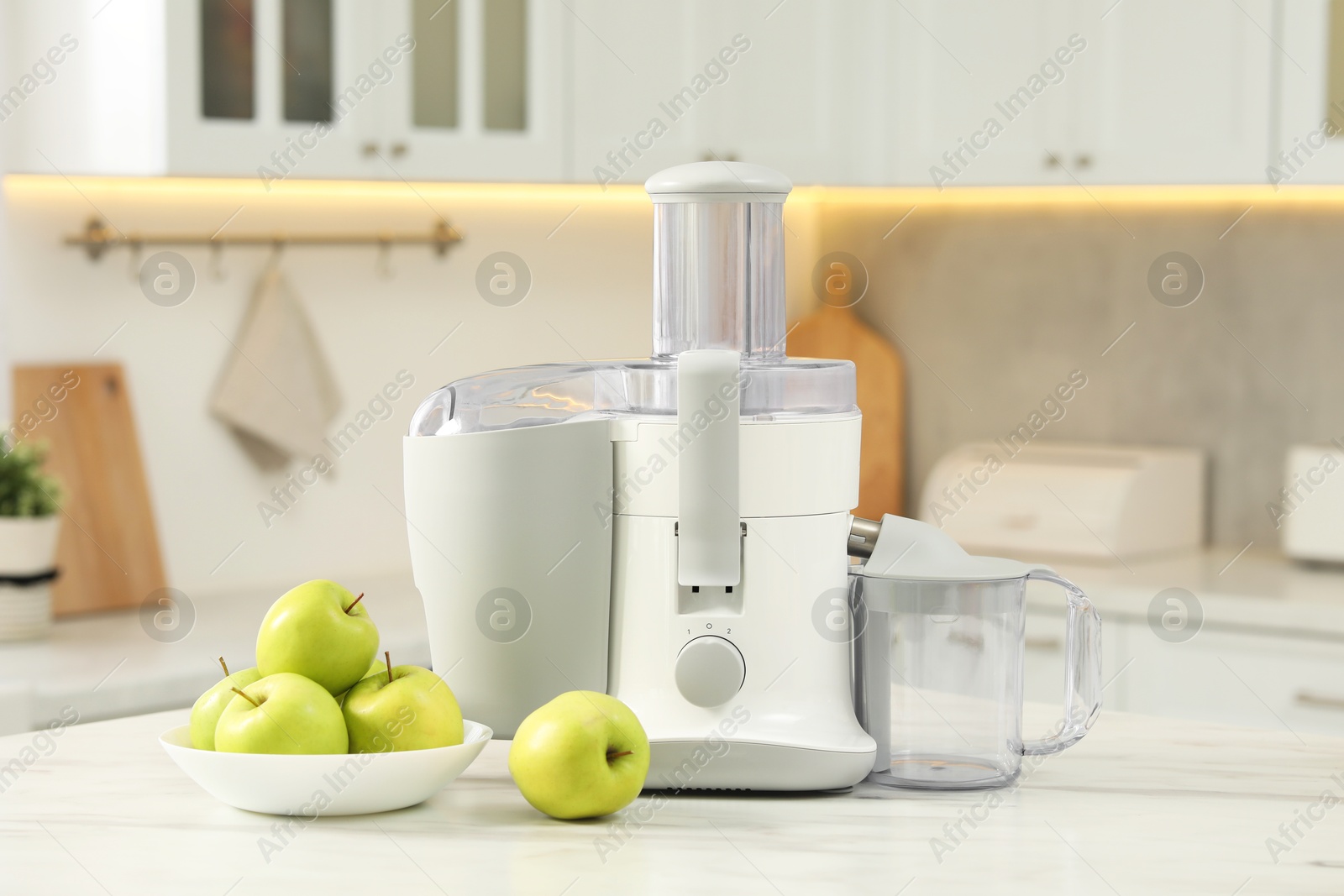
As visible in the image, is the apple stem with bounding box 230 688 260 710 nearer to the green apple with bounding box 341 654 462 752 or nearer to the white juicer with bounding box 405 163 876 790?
the green apple with bounding box 341 654 462 752

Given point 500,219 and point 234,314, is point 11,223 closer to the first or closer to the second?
point 234,314

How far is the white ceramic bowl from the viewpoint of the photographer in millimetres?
943

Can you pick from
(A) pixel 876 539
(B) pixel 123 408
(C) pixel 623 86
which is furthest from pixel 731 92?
(A) pixel 876 539

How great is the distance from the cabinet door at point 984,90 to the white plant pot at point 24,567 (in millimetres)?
1642

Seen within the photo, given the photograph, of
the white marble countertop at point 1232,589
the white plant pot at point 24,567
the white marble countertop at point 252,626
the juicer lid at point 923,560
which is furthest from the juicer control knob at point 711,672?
the white marble countertop at point 1232,589

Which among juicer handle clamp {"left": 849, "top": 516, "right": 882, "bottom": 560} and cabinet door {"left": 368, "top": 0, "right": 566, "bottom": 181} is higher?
cabinet door {"left": 368, "top": 0, "right": 566, "bottom": 181}

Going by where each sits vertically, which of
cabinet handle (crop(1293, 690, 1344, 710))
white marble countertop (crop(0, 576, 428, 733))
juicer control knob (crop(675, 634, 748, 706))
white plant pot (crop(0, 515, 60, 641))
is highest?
juicer control knob (crop(675, 634, 748, 706))

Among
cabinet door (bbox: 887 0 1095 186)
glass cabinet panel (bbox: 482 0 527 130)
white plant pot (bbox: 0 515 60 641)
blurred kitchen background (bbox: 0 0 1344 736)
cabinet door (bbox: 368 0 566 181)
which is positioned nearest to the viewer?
white plant pot (bbox: 0 515 60 641)

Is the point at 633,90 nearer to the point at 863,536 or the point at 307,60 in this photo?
the point at 307,60

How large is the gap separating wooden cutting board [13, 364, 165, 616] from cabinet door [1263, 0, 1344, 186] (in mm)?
1911

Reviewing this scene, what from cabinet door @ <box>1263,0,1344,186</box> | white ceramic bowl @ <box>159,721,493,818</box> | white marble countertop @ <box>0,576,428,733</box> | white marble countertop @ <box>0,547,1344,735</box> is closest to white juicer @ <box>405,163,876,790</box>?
white ceramic bowl @ <box>159,721,493,818</box>

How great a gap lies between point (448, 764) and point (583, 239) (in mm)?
2120

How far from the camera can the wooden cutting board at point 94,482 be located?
7.62 feet

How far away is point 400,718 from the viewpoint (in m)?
0.98
